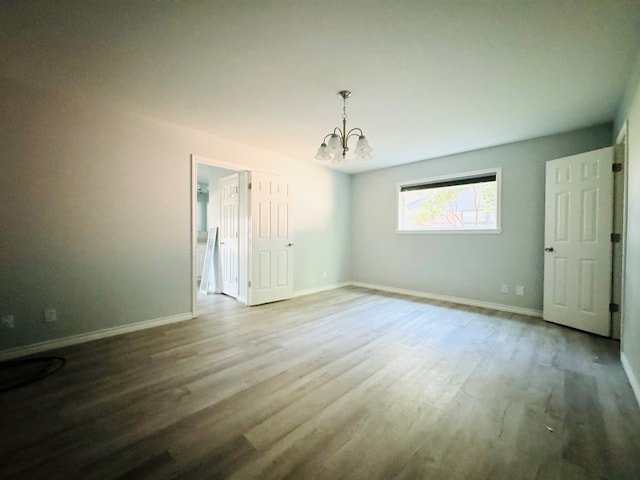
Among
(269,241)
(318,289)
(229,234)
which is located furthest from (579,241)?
(229,234)

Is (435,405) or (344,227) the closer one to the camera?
(435,405)

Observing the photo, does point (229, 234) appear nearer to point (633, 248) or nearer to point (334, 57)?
point (334, 57)

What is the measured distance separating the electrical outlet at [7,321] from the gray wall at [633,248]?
4968mm

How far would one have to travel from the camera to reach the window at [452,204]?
13.8 feet

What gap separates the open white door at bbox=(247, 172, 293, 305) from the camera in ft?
13.9

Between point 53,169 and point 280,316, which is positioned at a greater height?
point 53,169

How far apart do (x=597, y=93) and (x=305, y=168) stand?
12.6 feet

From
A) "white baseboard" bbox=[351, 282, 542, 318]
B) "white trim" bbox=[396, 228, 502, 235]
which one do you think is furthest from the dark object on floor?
"white trim" bbox=[396, 228, 502, 235]

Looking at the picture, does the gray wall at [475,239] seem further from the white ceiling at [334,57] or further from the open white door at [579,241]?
the white ceiling at [334,57]

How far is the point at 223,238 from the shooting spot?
5.03 m

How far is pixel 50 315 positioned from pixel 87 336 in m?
0.38

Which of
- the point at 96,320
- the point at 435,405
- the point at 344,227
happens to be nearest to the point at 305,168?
the point at 344,227

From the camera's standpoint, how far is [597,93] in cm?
256

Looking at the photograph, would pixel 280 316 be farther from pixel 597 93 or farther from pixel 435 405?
pixel 597 93
